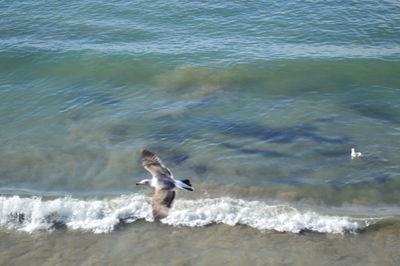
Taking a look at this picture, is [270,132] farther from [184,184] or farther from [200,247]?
[184,184]

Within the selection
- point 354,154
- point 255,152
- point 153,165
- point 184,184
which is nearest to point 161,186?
point 184,184

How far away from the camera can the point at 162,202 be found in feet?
42.4

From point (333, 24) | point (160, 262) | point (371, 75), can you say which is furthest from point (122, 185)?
point (333, 24)

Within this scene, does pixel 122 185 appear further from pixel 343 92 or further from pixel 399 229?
pixel 343 92

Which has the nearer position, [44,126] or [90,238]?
[90,238]

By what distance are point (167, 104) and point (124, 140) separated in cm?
315

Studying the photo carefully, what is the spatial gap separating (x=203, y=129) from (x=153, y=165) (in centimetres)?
554

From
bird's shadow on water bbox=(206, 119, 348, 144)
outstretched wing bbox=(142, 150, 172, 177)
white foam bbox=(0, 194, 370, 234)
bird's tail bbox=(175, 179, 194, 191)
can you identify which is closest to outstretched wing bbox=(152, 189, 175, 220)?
bird's tail bbox=(175, 179, 194, 191)

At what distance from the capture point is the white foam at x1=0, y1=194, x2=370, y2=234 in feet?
48.0

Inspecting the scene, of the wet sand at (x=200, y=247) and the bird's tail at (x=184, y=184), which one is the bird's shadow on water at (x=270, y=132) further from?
the bird's tail at (x=184, y=184)

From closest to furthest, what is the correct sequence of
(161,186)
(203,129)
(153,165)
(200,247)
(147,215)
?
(161,186) < (200,247) < (153,165) < (147,215) < (203,129)

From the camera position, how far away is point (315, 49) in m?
25.7

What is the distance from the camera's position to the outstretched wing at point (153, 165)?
14344 mm

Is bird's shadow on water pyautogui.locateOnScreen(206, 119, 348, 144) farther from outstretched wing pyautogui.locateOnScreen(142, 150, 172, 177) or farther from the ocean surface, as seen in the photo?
outstretched wing pyautogui.locateOnScreen(142, 150, 172, 177)
